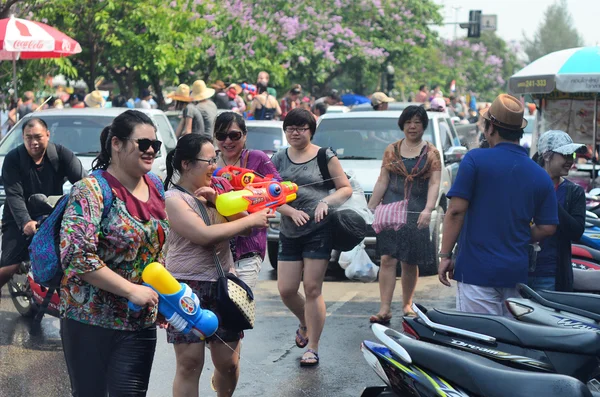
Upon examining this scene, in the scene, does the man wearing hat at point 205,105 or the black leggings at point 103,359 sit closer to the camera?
the black leggings at point 103,359

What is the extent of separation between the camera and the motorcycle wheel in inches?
333

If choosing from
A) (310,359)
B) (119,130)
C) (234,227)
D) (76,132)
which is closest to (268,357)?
(310,359)

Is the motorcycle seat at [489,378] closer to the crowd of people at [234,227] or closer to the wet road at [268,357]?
the crowd of people at [234,227]

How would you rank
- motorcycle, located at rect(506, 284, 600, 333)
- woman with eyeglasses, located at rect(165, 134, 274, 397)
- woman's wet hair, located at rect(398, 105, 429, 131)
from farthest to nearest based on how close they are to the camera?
woman's wet hair, located at rect(398, 105, 429, 131) → woman with eyeglasses, located at rect(165, 134, 274, 397) → motorcycle, located at rect(506, 284, 600, 333)

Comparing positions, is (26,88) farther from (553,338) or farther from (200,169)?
(553,338)

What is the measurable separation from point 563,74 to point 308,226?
5.00 metres

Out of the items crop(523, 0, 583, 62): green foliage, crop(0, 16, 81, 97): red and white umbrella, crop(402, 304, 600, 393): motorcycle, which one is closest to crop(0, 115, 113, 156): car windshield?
crop(0, 16, 81, 97): red and white umbrella

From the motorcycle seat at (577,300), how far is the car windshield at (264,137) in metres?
9.42

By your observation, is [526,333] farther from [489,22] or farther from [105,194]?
[489,22]

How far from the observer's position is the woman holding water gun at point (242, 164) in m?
6.02

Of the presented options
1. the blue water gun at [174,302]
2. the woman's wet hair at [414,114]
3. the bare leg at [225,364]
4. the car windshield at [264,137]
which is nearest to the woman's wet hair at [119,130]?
the blue water gun at [174,302]

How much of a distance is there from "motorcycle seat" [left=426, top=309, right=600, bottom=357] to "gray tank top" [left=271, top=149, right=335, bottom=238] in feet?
7.71

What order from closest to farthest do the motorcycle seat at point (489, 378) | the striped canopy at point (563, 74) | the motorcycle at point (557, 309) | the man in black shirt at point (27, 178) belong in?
the motorcycle seat at point (489, 378) → the motorcycle at point (557, 309) → the man in black shirt at point (27, 178) → the striped canopy at point (563, 74)

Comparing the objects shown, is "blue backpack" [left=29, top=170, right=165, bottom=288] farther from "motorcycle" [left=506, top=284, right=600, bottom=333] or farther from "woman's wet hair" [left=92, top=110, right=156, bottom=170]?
"motorcycle" [left=506, top=284, right=600, bottom=333]
